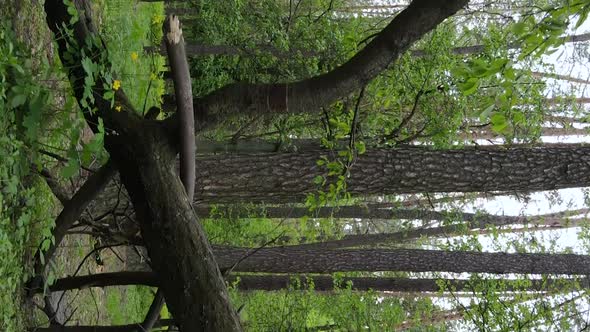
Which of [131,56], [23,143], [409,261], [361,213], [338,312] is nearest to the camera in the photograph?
[23,143]

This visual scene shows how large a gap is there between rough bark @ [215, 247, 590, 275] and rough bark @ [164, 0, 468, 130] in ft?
18.3

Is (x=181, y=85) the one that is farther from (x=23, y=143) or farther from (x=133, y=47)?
(x=133, y=47)

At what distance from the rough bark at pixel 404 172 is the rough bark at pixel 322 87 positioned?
97.2 inches

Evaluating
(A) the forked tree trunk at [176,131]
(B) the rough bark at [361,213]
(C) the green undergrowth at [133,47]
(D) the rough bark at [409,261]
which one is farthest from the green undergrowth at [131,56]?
(A) the forked tree trunk at [176,131]

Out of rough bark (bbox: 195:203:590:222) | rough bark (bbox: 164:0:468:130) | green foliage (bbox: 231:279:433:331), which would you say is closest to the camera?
rough bark (bbox: 164:0:468:130)

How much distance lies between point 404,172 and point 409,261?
3369 mm

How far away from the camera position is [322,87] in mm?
3607

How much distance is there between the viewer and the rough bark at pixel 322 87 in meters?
3.49

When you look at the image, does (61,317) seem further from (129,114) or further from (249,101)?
(249,101)

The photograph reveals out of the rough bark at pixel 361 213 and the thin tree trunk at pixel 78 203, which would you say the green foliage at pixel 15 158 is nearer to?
the thin tree trunk at pixel 78 203

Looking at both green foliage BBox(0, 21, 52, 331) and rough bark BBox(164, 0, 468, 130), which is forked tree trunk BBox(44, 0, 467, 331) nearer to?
rough bark BBox(164, 0, 468, 130)

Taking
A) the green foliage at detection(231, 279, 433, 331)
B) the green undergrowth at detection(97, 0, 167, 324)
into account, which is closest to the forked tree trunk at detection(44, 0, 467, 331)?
the green undergrowth at detection(97, 0, 167, 324)

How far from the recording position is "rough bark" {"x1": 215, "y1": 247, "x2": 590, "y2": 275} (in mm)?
9094

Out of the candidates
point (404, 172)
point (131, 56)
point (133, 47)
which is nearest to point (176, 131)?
point (404, 172)
